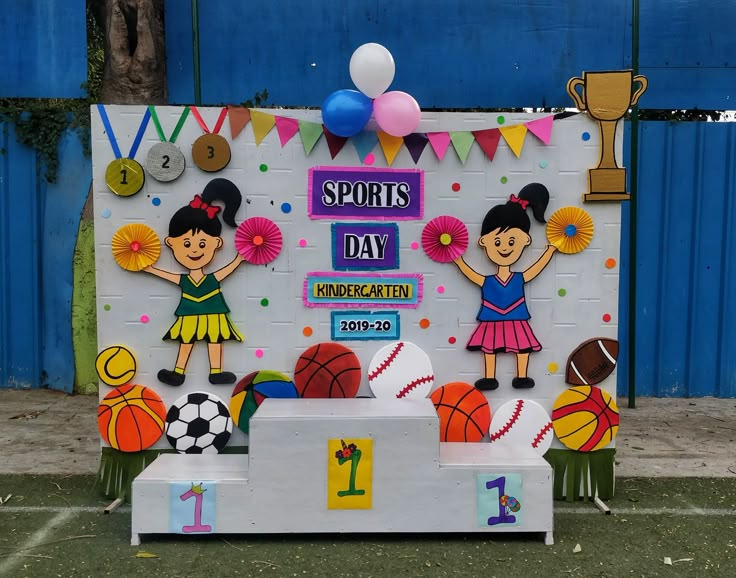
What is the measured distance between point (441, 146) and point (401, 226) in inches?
23.5

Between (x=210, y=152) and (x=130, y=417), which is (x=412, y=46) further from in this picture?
(x=130, y=417)

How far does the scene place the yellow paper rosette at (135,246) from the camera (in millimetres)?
4230

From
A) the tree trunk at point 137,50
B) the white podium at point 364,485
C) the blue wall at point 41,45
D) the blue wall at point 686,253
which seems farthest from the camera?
the blue wall at point 686,253

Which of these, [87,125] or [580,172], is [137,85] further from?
[580,172]

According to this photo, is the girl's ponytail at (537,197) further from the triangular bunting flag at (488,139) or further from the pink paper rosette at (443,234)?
the pink paper rosette at (443,234)

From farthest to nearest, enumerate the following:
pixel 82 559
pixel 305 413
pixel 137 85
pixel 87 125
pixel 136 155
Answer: pixel 87 125 → pixel 137 85 → pixel 136 155 → pixel 305 413 → pixel 82 559

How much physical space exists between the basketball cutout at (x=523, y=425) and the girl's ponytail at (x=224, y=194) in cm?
226

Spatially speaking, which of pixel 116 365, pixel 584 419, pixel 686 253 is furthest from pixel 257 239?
pixel 686 253

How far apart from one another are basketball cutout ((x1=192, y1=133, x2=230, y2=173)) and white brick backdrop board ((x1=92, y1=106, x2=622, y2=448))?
0.05 metres

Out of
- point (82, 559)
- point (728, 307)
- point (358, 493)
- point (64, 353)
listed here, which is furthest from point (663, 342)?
point (64, 353)

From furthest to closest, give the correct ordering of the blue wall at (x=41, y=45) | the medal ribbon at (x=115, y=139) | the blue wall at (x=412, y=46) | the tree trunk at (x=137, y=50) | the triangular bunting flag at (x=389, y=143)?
the blue wall at (x=41, y=45) < the blue wall at (x=412, y=46) < the tree trunk at (x=137, y=50) < the triangular bunting flag at (x=389, y=143) < the medal ribbon at (x=115, y=139)

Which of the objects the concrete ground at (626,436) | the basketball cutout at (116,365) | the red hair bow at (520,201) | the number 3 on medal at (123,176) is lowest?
the concrete ground at (626,436)

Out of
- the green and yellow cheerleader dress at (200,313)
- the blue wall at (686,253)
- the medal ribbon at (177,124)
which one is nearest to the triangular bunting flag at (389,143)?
the medal ribbon at (177,124)

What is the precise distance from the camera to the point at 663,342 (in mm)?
6797
